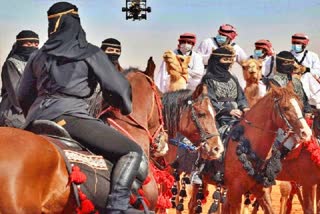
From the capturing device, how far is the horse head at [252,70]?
16438 millimetres

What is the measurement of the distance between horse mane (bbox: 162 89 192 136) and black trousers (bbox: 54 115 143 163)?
431 cm

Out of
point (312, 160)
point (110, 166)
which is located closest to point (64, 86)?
point (110, 166)

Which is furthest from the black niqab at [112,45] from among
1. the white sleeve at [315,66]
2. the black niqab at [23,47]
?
the white sleeve at [315,66]

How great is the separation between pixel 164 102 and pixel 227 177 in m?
1.69

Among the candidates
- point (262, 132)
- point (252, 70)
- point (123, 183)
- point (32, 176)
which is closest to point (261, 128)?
point (262, 132)

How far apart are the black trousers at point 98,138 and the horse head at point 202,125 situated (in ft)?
15.3

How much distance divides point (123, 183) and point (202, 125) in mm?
4942

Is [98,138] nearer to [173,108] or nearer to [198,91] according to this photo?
[173,108]

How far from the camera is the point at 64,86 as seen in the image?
8.08 metres

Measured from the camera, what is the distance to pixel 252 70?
16406 mm

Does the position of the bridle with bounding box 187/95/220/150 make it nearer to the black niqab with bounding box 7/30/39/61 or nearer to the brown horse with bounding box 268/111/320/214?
the black niqab with bounding box 7/30/39/61

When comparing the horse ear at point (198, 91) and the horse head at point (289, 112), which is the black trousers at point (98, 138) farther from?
the horse head at point (289, 112)

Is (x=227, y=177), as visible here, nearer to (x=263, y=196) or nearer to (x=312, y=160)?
(x=263, y=196)

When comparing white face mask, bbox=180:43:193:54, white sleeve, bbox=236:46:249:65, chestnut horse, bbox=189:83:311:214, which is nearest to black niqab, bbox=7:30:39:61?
chestnut horse, bbox=189:83:311:214
